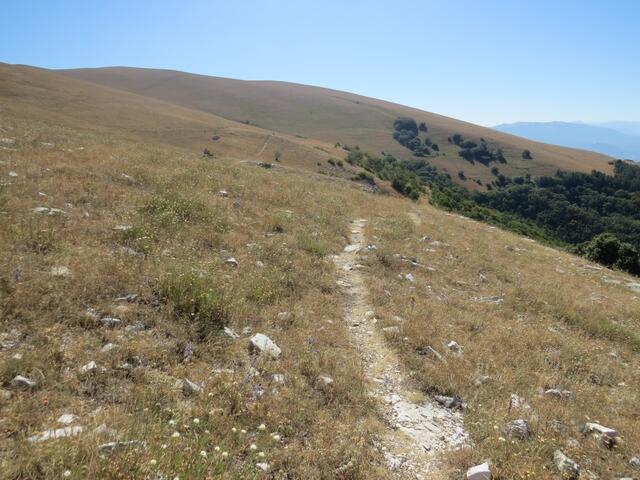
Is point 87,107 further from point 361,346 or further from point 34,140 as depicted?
point 361,346

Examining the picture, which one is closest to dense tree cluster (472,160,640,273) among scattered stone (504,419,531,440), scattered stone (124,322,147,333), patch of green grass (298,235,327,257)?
patch of green grass (298,235,327,257)

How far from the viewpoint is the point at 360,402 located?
5.29 metres

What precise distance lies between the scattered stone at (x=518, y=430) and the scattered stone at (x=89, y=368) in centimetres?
497

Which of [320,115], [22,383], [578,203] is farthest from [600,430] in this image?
[320,115]

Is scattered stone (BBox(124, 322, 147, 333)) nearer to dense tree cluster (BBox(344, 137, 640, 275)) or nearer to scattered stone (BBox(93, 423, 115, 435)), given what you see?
scattered stone (BBox(93, 423, 115, 435))

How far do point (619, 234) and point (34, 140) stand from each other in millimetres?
75682

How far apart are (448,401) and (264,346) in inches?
108

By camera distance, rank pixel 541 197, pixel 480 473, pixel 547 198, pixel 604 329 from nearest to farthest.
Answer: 1. pixel 480 473
2. pixel 604 329
3. pixel 541 197
4. pixel 547 198

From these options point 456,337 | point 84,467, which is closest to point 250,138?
point 456,337

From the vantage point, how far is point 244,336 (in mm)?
6141

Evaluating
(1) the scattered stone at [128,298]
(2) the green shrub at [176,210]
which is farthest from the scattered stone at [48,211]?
(1) the scattered stone at [128,298]

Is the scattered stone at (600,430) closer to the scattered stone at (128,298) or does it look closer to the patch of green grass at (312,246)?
the scattered stone at (128,298)

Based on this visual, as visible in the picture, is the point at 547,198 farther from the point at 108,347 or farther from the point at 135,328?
the point at 108,347

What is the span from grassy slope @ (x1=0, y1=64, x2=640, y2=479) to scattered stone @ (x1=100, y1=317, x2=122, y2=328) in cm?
13
